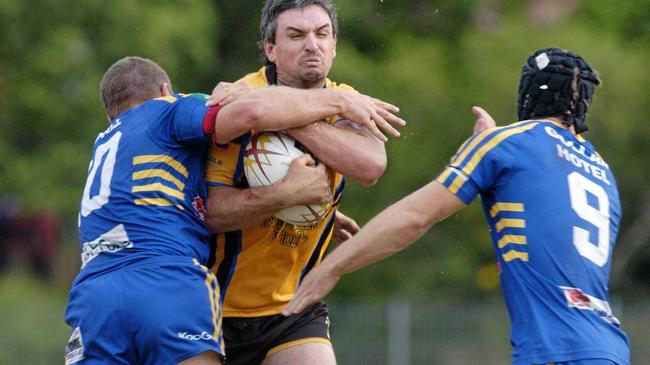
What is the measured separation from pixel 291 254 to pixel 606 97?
1459 cm

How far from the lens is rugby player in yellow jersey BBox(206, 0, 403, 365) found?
6824mm

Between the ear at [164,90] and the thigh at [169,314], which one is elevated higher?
the ear at [164,90]

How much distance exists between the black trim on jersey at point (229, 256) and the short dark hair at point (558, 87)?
1901mm

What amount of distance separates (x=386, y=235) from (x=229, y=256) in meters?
1.65

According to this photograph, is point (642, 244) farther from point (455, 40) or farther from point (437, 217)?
point (437, 217)

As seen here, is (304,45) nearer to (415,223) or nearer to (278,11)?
(278,11)

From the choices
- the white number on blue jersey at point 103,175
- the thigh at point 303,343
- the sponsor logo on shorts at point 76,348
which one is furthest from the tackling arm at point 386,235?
the thigh at point 303,343

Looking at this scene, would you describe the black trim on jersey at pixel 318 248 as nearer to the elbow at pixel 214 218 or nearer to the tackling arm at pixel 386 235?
the elbow at pixel 214 218

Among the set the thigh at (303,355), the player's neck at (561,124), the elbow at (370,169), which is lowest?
the thigh at (303,355)

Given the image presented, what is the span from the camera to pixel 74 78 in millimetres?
22281

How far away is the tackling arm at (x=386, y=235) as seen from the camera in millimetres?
5832

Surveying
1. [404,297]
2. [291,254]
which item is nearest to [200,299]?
[291,254]

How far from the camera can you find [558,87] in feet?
20.1

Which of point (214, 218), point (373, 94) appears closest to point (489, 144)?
point (214, 218)
